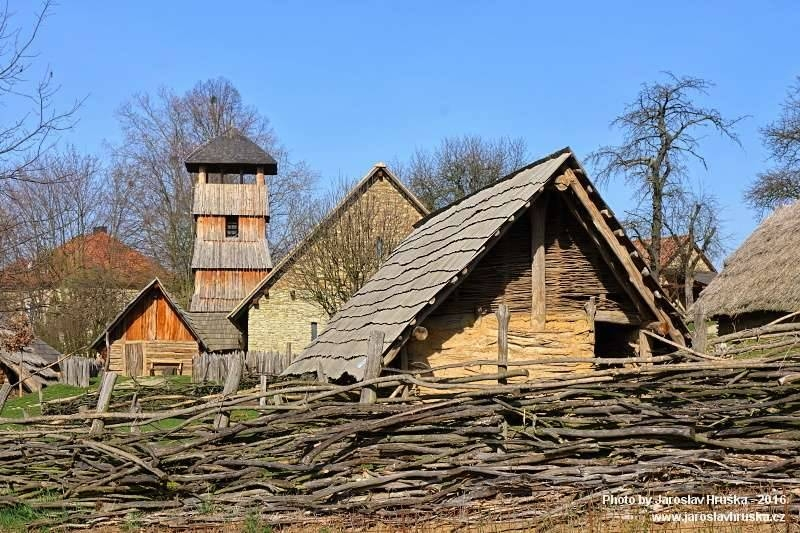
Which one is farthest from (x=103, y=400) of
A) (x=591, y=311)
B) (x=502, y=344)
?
(x=591, y=311)

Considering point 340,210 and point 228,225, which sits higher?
point 228,225

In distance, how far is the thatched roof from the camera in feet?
66.3

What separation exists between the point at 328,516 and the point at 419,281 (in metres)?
2.99

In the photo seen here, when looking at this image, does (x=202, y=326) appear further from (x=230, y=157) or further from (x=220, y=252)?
(x=230, y=157)

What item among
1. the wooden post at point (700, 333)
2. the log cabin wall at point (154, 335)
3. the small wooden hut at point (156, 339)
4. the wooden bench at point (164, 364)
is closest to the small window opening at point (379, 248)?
the small wooden hut at point (156, 339)

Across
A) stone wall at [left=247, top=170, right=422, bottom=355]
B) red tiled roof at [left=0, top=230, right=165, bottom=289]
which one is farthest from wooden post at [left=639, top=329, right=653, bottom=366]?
red tiled roof at [left=0, top=230, right=165, bottom=289]

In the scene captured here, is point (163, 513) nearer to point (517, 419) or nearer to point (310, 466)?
point (310, 466)

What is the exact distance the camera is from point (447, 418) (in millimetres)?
6598

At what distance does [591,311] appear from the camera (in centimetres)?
909

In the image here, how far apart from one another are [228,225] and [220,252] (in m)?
1.45

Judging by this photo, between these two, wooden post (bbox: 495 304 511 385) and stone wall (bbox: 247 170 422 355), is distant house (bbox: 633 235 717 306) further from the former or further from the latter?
wooden post (bbox: 495 304 511 385)

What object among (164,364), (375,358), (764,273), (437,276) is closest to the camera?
(375,358)

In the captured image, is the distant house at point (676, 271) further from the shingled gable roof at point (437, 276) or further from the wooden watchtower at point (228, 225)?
the shingled gable roof at point (437, 276)

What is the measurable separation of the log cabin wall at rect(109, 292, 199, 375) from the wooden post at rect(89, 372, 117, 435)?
Result: 93.9 ft
